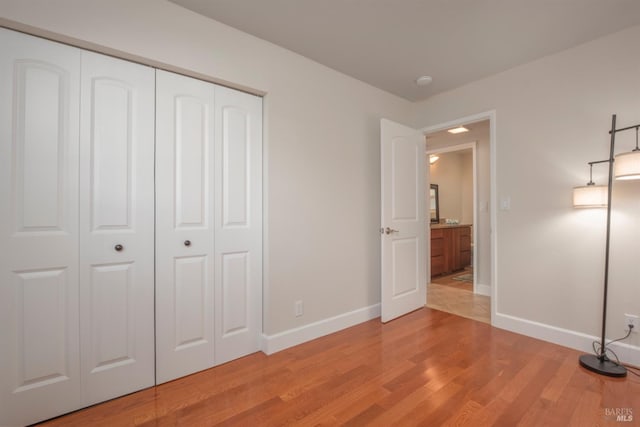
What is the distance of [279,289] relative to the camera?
236 cm

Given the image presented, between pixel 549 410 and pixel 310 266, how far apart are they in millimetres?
1773

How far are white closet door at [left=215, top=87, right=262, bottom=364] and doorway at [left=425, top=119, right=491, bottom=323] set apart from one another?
2.21 meters

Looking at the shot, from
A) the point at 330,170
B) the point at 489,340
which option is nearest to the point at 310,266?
the point at 330,170

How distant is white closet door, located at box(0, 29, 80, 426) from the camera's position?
57.4 inches

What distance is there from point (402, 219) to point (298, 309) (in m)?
1.47

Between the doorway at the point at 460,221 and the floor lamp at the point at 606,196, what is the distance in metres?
0.97

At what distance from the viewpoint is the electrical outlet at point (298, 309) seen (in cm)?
245

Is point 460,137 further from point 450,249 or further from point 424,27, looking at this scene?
point 424,27

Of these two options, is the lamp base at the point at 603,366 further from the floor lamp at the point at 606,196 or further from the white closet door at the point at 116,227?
the white closet door at the point at 116,227

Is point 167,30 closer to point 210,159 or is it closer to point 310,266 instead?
point 210,159

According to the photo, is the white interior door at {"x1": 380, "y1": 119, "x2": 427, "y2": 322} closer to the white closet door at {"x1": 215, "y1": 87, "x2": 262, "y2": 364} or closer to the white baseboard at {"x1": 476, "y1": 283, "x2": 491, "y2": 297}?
the white baseboard at {"x1": 476, "y1": 283, "x2": 491, "y2": 297}

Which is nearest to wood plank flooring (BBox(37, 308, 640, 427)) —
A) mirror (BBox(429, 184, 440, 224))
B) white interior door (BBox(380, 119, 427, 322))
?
white interior door (BBox(380, 119, 427, 322))

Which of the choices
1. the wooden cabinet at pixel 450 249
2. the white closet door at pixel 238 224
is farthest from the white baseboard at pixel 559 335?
the white closet door at pixel 238 224

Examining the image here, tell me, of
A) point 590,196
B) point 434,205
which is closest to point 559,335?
point 590,196
